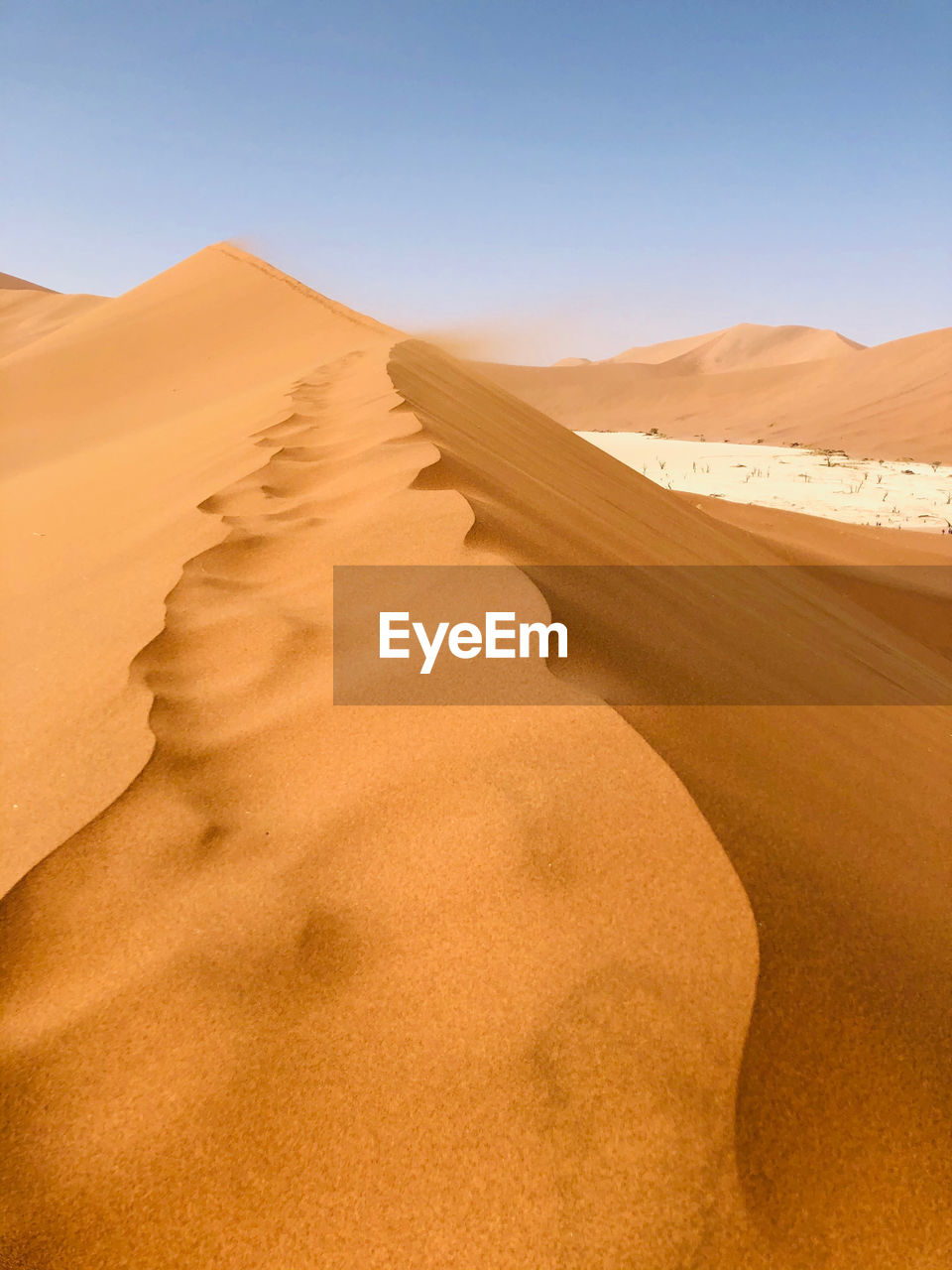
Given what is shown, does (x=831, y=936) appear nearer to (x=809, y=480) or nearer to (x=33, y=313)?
(x=809, y=480)

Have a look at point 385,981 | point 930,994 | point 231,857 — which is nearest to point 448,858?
point 385,981

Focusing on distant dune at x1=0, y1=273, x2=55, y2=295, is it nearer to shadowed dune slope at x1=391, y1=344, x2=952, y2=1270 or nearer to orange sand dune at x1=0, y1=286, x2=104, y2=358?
orange sand dune at x1=0, y1=286, x2=104, y2=358

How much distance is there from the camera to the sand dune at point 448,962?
2.68 feet

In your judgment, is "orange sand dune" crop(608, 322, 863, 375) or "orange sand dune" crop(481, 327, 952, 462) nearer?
"orange sand dune" crop(481, 327, 952, 462)

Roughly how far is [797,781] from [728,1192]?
86 centimetres
